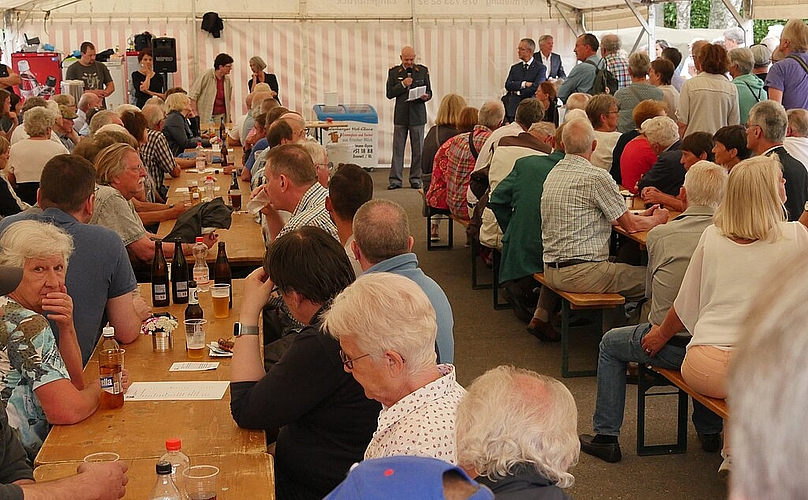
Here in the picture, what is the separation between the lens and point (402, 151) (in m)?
12.1

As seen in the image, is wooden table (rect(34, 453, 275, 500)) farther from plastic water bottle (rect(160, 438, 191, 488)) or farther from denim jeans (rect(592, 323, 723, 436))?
denim jeans (rect(592, 323, 723, 436))

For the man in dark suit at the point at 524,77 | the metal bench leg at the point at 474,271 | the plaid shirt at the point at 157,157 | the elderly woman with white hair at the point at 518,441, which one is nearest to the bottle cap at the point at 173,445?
the elderly woman with white hair at the point at 518,441

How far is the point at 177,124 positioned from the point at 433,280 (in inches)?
221

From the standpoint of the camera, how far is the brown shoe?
5.89 meters

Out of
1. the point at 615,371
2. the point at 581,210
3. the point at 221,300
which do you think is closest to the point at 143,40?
the point at 581,210

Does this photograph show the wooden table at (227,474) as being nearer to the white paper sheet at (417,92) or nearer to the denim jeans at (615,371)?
the denim jeans at (615,371)

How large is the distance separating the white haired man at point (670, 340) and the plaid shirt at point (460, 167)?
304 centimetres

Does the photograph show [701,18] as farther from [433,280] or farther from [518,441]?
[518,441]

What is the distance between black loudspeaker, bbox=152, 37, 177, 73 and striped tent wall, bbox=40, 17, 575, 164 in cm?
91

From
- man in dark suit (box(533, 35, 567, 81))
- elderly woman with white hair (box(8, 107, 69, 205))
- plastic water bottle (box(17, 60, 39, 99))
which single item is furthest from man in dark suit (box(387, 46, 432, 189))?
elderly woman with white hair (box(8, 107, 69, 205))

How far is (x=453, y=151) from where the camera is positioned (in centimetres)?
751

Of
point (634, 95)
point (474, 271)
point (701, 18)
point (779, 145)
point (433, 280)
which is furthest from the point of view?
point (701, 18)

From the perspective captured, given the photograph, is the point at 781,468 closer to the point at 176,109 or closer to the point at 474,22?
the point at 176,109

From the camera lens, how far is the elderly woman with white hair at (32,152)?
7039 millimetres
